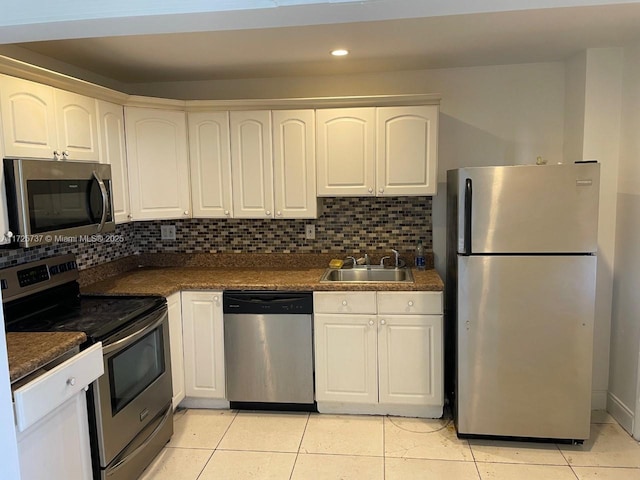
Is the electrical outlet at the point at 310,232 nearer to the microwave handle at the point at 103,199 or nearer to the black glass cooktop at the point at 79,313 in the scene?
the black glass cooktop at the point at 79,313

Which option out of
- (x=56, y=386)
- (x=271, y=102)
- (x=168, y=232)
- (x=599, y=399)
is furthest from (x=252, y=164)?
(x=599, y=399)

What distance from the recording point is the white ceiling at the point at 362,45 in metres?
2.36

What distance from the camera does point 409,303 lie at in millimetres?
2904

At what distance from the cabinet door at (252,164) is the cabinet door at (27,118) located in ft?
3.84

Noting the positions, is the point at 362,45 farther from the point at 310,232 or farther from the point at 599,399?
the point at 599,399

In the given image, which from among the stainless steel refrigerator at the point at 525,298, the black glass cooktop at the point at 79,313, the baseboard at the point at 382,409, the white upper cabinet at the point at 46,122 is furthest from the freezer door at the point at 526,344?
the white upper cabinet at the point at 46,122

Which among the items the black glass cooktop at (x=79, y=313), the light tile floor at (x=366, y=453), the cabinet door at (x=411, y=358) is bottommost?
the light tile floor at (x=366, y=453)

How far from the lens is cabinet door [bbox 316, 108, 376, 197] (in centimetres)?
313

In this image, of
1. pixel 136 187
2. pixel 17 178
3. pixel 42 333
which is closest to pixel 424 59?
pixel 136 187

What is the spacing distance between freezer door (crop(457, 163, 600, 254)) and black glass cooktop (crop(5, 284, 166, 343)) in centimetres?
183

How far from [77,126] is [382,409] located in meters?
2.48

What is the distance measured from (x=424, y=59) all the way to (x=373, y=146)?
2.11 feet

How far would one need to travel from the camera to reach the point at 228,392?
3.12m

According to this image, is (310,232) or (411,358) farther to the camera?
(310,232)
